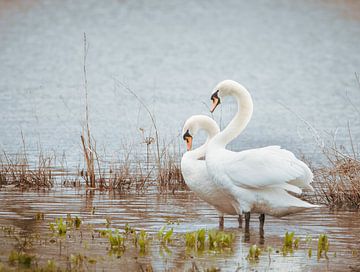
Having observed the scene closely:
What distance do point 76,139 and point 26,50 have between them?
3349cm

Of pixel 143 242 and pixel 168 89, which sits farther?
pixel 168 89

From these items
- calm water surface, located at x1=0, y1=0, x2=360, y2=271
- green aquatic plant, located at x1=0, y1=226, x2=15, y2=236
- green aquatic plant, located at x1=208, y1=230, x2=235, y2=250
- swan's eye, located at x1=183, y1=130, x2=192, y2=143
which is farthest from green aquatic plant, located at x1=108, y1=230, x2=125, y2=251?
swan's eye, located at x1=183, y1=130, x2=192, y2=143

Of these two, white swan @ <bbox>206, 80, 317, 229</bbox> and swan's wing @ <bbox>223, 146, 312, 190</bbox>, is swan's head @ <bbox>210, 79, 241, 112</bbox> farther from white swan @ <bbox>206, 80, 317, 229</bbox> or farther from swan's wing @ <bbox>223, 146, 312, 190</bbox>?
swan's wing @ <bbox>223, 146, 312, 190</bbox>

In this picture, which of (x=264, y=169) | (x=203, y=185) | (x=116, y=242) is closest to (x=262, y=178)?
(x=264, y=169)

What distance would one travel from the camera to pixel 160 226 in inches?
450

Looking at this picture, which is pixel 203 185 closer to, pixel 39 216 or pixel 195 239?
pixel 39 216

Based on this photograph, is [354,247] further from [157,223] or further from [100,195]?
[100,195]

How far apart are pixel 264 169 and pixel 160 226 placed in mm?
1373

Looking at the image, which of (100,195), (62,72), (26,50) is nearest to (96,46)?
(26,50)

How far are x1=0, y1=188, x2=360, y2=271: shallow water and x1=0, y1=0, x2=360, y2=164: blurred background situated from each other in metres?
1.99

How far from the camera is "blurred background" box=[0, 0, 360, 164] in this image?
83.5 feet

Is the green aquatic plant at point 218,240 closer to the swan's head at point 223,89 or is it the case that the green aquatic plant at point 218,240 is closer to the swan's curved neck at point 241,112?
the swan's curved neck at point 241,112

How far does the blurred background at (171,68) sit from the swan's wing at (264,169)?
2.88 meters

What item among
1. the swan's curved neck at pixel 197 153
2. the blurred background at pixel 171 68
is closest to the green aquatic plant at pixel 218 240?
the swan's curved neck at pixel 197 153
